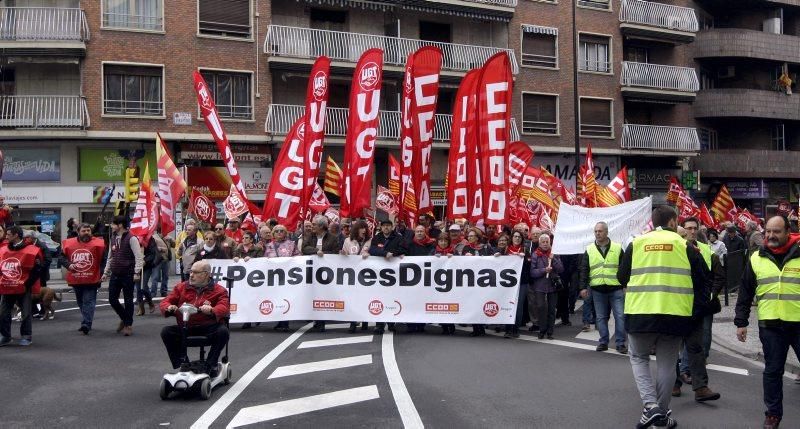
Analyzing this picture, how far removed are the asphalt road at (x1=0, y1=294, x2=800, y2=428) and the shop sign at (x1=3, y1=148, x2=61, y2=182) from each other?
16649mm

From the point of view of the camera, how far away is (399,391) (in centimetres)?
881

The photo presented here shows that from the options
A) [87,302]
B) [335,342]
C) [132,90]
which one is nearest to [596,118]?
[132,90]

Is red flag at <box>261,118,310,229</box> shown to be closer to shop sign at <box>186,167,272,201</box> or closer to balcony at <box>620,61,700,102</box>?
shop sign at <box>186,167,272,201</box>

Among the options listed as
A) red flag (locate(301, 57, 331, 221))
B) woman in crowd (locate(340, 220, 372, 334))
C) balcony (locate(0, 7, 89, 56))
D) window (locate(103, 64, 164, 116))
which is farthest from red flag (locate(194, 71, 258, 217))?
balcony (locate(0, 7, 89, 56))

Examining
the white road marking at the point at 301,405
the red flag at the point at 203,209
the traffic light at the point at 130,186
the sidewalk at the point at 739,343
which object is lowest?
the sidewalk at the point at 739,343

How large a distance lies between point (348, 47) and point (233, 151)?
590 cm

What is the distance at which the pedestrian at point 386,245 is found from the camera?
13.9m

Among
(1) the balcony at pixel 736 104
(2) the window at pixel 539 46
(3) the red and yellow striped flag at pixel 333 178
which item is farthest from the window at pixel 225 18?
(1) the balcony at pixel 736 104

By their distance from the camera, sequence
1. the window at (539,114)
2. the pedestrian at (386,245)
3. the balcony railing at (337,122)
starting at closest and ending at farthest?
1. the pedestrian at (386,245)
2. the balcony railing at (337,122)
3. the window at (539,114)

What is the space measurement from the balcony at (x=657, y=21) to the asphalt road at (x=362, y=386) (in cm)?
2834

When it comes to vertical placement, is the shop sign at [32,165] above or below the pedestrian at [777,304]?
above

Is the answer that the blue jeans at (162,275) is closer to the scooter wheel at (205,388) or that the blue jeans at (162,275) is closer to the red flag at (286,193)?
the red flag at (286,193)

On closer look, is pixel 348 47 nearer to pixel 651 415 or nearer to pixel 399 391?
pixel 399 391

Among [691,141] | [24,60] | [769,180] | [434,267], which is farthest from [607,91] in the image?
[434,267]
